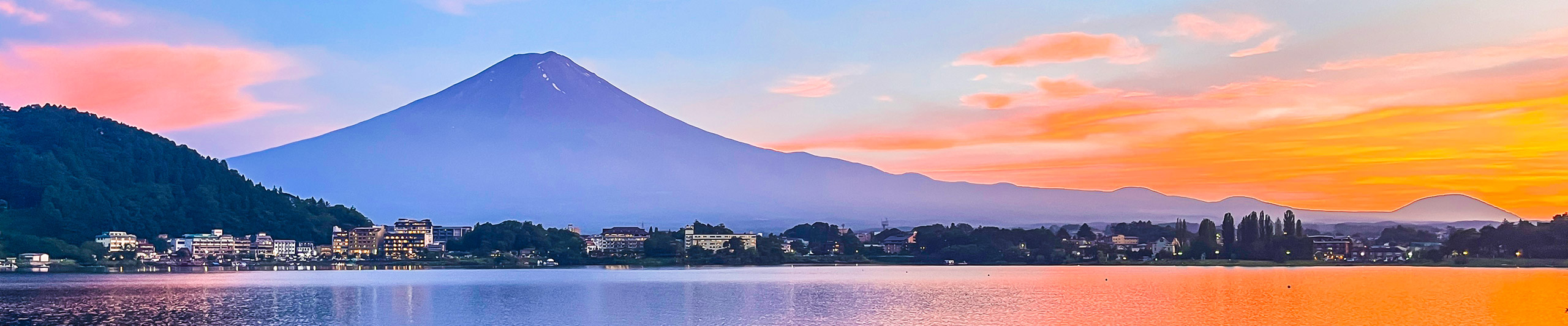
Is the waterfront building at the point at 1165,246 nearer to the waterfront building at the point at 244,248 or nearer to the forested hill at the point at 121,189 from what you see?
the forested hill at the point at 121,189

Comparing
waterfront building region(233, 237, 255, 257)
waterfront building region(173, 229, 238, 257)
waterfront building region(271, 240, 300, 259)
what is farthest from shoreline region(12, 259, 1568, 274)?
waterfront building region(173, 229, 238, 257)

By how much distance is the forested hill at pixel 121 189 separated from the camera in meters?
103

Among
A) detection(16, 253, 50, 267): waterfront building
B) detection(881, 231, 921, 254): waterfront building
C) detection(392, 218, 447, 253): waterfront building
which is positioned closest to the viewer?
detection(16, 253, 50, 267): waterfront building

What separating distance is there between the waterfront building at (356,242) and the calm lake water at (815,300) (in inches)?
1804

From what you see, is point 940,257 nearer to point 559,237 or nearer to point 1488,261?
point 559,237

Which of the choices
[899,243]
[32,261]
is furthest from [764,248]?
[32,261]

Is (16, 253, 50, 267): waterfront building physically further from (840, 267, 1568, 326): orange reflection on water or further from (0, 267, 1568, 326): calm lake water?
(840, 267, 1568, 326): orange reflection on water

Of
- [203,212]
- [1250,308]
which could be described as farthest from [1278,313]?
[203,212]

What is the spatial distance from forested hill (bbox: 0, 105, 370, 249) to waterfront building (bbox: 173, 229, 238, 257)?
2.08 m

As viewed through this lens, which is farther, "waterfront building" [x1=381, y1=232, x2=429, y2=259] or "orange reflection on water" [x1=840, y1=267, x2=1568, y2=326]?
"waterfront building" [x1=381, y1=232, x2=429, y2=259]

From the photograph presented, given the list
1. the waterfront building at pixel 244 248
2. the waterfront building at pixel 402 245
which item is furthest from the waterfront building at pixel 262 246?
the waterfront building at pixel 402 245

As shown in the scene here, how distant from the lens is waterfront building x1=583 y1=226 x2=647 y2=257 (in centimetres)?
11619

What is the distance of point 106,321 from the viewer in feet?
109

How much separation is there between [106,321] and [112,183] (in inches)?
3540
